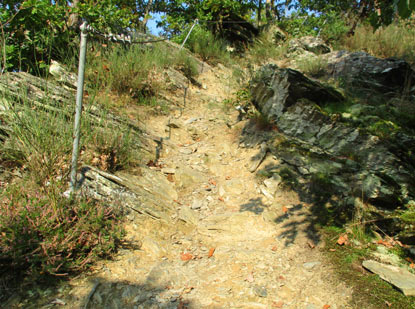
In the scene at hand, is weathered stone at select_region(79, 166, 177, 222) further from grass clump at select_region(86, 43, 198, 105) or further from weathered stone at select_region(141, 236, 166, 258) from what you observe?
grass clump at select_region(86, 43, 198, 105)

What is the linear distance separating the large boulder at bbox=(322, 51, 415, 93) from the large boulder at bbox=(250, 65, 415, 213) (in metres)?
1.34

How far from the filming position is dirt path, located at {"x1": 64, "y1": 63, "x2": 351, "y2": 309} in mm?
2133

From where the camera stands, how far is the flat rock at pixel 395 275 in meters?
2.07

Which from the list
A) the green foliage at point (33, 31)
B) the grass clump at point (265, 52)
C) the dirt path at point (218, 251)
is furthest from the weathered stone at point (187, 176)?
the grass clump at point (265, 52)

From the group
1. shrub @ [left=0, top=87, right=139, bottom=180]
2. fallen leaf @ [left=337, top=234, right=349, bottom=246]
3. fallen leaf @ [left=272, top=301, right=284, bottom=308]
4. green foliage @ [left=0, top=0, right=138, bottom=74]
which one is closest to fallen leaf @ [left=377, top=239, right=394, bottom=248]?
fallen leaf @ [left=337, top=234, right=349, bottom=246]

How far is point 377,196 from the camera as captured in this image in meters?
2.87

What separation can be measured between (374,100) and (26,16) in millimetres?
6084

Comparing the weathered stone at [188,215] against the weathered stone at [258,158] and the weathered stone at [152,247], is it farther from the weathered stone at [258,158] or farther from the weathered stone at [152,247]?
the weathered stone at [258,158]

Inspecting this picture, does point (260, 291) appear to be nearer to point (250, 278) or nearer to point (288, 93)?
point (250, 278)

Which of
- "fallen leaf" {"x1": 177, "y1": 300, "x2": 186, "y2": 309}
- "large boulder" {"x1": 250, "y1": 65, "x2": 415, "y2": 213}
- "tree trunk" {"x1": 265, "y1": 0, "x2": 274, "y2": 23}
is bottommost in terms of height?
"fallen leaf" {"x1": 177, "y1": 300, "x2": 186, "y2": 309}

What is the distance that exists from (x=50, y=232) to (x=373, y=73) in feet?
20.8

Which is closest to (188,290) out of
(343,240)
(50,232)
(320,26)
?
(50,232)

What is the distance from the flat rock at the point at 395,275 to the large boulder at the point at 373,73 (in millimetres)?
3915

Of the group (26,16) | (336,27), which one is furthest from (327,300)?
(336,27)
